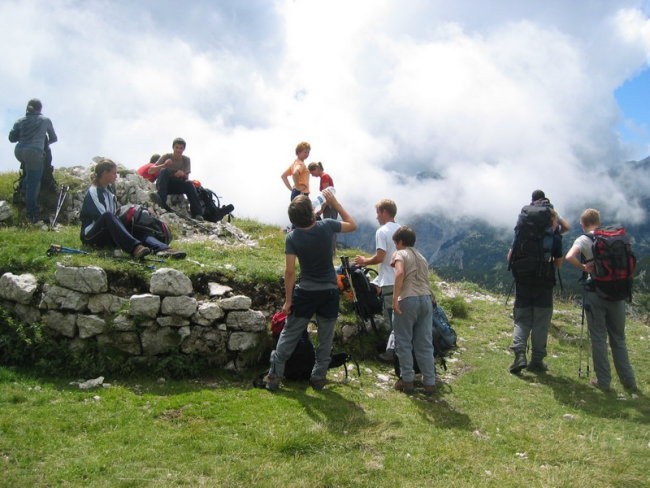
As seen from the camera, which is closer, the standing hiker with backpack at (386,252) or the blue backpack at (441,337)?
the standing hiker with backpack at (386,252)

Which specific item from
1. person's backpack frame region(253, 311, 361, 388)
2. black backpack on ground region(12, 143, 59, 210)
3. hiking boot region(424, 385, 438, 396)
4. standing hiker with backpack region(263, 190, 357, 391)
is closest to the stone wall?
person's backpack frame region(253, 311, 361, 388)

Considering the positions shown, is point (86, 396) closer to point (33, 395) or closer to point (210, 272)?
point (33, 395)

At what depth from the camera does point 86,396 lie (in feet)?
24.5

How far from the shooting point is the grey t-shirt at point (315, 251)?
24.7ft

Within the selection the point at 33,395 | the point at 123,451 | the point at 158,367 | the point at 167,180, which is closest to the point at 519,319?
the point at 158,367

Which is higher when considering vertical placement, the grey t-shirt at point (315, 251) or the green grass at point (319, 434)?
the grey t-shirt at point (315, 251)

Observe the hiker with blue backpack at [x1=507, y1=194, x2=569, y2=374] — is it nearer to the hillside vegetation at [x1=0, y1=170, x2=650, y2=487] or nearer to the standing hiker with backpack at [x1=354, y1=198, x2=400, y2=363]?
the hillside vegetation at [x1=0, y1=170, x2=650, y2=487]

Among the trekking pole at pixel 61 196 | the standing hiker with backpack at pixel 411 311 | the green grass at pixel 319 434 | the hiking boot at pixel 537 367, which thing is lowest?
the green grass at pixel 319 434

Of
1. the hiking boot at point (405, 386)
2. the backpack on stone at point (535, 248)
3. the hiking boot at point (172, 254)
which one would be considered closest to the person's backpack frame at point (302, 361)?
the hiking boot at point (405, 386)

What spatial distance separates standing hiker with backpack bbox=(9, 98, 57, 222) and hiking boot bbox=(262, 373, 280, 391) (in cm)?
1019

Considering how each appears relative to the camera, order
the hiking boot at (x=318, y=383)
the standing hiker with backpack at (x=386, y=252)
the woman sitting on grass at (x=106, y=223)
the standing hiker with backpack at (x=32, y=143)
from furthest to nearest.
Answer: the standing hiker with backpack at (x=32, y=143) → the woman sitting on grass at (x=106, y=223) → the standing hiker with backpack at (x=386, y=252) → the hiking boot at (x=318, y=383)

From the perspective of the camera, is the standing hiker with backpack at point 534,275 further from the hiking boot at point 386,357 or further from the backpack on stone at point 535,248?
the hiking boot at point 386,357

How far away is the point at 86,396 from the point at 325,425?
12.1ft

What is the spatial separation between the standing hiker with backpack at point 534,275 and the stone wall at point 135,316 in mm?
5279
